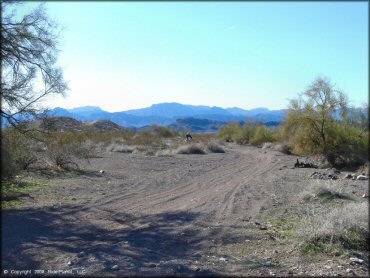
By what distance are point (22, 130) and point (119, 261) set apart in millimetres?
7447

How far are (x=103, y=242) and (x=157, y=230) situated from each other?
142cm

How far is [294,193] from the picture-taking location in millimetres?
14852

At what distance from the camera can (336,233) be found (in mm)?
7953

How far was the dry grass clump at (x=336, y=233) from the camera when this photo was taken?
771cm

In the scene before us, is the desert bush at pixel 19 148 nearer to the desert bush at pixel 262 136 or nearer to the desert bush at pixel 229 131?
the desert bush at pixel 262 136

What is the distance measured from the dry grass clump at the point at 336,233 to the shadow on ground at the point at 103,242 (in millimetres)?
2084

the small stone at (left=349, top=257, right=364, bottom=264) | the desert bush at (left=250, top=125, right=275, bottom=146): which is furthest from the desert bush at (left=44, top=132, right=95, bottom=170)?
the desert bush at (left=250, top=125, right=275, bottom=146)

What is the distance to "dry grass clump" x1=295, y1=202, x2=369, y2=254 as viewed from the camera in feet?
25.3

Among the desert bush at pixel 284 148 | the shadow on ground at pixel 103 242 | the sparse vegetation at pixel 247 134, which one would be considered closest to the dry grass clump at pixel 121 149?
the desert bush at pixel 284 148

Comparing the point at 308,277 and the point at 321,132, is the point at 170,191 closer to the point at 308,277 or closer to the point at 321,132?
the point at 308,277

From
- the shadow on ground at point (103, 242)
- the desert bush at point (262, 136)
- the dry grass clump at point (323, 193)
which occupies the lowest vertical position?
the shadow on ground at point (103, 242)

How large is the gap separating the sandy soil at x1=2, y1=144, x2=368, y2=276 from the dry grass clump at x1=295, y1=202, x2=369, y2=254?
39 centimetres

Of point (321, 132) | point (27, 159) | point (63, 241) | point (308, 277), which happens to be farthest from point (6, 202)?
point (321, 132)

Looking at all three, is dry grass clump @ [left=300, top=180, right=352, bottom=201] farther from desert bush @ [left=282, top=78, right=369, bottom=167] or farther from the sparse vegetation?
the sparse vegetation
